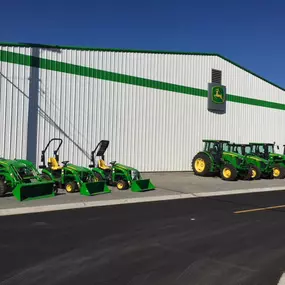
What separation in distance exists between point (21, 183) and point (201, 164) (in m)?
12.1

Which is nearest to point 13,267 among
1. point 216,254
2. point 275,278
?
point 216,254

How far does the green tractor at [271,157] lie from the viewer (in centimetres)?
2247

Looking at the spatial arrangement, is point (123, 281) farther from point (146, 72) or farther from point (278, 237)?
point (146, 72)

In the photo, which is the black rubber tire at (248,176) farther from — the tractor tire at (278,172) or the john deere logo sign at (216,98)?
the john deere logo sign at (216,98)

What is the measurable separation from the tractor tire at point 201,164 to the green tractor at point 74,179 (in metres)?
9.10

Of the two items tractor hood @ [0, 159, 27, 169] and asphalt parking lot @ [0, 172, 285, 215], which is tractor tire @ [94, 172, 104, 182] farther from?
tractor hood @ [0, 159, 27, 169]

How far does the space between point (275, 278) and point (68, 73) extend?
581 inches

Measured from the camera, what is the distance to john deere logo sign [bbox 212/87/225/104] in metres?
25.4

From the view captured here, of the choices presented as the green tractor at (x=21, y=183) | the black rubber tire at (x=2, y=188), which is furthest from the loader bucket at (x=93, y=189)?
the black rubber tire at (x=2, y=188)

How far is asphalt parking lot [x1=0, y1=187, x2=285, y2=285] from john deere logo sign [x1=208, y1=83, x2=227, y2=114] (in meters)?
15.0

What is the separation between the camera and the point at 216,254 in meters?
6.55

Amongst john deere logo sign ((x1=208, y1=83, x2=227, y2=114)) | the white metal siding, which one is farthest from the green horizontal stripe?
john deere logo sign ((x1=208, y1=83, x2=227, y2=114))

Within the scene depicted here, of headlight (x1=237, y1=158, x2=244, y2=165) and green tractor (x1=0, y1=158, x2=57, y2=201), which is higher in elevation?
headlight (x1=237, y1=158, x2=244, y2=165)

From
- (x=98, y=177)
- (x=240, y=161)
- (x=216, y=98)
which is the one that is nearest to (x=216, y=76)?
(x=216, y=98)
